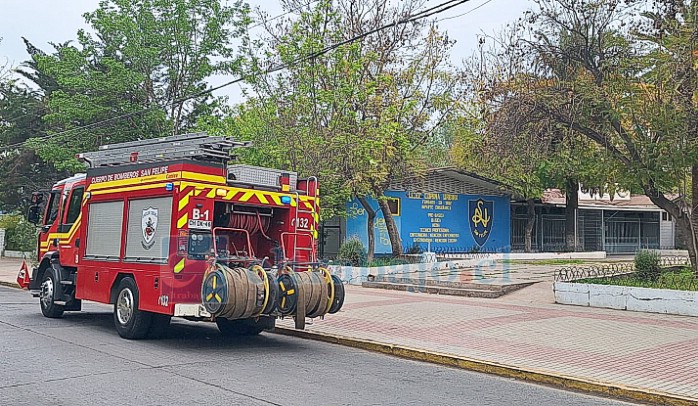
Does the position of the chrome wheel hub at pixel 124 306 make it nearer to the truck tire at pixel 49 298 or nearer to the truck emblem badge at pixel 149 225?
the truck emblem badge at pixel 149 225

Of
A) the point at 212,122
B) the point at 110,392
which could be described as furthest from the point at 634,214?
the point at 110,392

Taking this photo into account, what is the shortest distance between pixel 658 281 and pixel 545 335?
5.83 m

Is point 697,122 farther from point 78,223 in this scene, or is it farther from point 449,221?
point 449,221

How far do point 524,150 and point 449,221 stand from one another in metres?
13.5

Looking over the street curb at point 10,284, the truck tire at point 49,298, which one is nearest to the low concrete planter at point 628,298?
the truck tire at point 49,298

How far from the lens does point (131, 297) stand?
11.8 metres

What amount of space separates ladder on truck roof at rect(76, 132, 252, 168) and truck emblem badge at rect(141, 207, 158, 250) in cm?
90

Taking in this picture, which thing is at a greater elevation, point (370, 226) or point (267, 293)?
point (370, 226)

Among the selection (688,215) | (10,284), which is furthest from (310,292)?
(10,284)

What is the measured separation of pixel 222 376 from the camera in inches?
355

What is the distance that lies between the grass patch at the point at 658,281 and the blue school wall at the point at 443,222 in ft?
38.3

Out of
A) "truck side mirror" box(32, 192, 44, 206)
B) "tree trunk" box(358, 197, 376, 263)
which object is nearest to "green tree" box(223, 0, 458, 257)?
"tree trunk" box(358, 197, 376, 263)

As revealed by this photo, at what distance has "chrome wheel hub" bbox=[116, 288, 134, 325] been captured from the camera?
466 inches

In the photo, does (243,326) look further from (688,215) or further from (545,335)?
(688,215)
